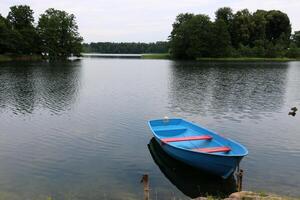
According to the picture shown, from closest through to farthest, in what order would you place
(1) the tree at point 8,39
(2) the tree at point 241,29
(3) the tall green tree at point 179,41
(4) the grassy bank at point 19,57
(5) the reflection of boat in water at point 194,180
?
(5) the reflection of boat in water at point 194,180 → (1) the tree at point 8,39 → (4) the grassy bank at point 19,57 → (3) the tall green tree at point 179,41 → (2) the tree at point 241,29

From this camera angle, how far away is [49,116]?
29.3m

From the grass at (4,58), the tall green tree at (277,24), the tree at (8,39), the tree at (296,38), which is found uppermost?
the tall green tree at (277,24)

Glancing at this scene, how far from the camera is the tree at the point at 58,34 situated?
13038 cm

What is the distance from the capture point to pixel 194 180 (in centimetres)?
1568

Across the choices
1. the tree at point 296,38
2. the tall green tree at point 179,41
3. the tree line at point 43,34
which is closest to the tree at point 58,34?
the tree line at point 43,34

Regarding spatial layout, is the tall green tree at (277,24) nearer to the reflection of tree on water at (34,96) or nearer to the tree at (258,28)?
the tree at (258,28)

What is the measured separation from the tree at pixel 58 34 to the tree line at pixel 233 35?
4303 centimetres

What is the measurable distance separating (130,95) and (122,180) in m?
26.9

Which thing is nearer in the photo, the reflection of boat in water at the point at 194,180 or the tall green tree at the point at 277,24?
the reflection of boat in water at the point at 194,180

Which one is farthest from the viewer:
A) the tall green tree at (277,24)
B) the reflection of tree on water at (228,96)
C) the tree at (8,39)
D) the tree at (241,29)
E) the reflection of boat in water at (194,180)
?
the tall green tree at (277,24)

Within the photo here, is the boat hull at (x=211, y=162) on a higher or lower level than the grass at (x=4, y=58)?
lower

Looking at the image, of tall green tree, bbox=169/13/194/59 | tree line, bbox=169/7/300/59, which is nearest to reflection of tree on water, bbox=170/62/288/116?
tree line, bbox=169/7/300/59

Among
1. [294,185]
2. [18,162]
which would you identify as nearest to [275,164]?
[294,185]

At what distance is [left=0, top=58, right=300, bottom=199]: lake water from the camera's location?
15.0 metres
